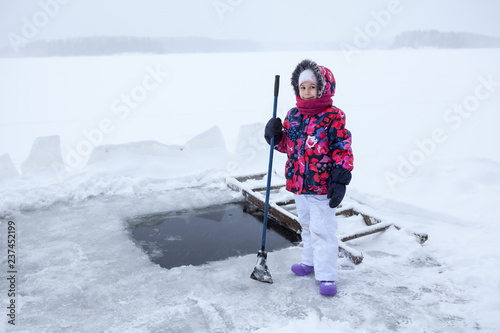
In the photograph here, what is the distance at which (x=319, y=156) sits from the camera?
309 centimetres

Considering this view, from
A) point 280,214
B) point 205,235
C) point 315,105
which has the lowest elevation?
point 205,235

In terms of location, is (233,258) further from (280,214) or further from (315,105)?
(315,105)

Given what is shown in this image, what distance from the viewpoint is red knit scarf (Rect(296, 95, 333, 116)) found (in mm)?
3062

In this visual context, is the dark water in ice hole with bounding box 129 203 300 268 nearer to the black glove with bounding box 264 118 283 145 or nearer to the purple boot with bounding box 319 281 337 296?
the purple boot with bounding box 319 281 337 296

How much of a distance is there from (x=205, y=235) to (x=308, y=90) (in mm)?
2073

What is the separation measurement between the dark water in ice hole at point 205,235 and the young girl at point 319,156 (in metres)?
0.96

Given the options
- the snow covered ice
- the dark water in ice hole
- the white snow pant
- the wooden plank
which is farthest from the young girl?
the dark water in ice hole

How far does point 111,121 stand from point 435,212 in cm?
1249

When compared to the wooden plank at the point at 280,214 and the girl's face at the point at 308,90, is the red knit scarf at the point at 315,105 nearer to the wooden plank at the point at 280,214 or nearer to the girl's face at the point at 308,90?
the girl's face at the point at 308,90

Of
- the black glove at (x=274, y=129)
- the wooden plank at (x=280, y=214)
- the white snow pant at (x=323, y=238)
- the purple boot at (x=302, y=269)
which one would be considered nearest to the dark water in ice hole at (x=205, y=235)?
the wooden plank at (x=280, y=214)

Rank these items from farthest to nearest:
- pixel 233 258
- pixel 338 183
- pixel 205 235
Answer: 1. pixel 205 235
2. pixel 233 258
3. pixel 338 183

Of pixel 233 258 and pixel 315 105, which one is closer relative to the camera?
pixel 315 105

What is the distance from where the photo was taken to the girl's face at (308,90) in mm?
3094

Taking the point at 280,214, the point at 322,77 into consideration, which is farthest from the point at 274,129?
the point at 280,214
